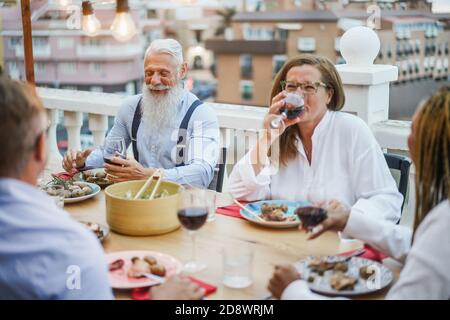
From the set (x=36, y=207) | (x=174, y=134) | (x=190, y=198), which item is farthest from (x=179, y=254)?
(x=174, y=134)

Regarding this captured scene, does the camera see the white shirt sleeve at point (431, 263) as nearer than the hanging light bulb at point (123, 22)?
Yes

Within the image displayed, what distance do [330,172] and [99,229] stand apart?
0.93 meters

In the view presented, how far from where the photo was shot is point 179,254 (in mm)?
1710

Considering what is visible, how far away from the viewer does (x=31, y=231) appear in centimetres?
116

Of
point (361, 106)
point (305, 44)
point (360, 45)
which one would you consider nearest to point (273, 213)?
point (361, 106)

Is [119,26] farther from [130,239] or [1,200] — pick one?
[1,200]

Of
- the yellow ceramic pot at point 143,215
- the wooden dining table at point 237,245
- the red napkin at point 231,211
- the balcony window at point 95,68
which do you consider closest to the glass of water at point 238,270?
the wooden dining table at point 237,245

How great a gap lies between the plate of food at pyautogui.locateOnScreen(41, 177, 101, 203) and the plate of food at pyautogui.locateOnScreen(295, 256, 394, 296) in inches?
38.6

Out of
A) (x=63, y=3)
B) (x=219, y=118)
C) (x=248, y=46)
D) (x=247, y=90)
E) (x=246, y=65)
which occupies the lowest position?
(x=247, y=90)

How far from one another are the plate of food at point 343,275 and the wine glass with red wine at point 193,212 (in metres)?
0.28

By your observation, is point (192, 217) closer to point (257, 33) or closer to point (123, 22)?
point (123, 22)

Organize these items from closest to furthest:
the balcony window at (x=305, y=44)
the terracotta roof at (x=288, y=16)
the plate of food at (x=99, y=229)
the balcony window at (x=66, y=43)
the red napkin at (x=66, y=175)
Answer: the plate of food at (x=99, y=229) → the red napkin at (x=66, y=175) → the terracotta roof at (x=288, y=16) → the balcony window at (x=305, y=44) → the balcony window at (x=66, y=43)

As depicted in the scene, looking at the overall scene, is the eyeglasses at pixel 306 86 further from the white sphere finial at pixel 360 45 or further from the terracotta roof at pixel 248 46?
the terracotta roof at pixel 248 46

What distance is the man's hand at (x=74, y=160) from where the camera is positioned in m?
2.60
